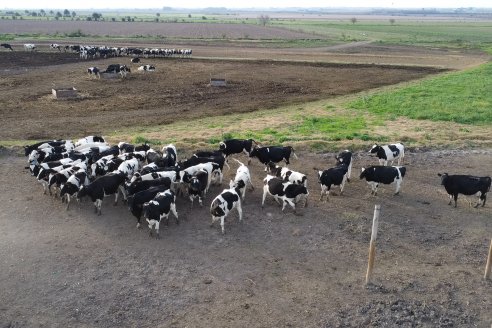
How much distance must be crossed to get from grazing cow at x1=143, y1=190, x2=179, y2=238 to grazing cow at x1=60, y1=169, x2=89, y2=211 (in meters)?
2.65

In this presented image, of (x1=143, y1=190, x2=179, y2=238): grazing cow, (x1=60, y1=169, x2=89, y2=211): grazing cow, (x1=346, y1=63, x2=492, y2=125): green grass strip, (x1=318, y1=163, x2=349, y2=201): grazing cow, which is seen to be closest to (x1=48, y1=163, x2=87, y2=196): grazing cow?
(x1=60, y1=169, x2=89, y2=211): grazing cow

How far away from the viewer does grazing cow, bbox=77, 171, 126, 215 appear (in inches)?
545

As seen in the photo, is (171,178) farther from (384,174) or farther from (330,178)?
(384,174)

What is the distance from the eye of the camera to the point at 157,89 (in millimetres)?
33562

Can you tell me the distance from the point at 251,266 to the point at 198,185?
3603 mm

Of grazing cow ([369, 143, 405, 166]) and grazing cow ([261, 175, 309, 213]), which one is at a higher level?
grazing cow ([369, 143, 405, 166])

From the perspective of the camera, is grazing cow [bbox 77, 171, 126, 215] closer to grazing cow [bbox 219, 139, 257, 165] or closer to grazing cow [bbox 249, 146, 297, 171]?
grazing cow [bbox 219, 139, 257, 165]

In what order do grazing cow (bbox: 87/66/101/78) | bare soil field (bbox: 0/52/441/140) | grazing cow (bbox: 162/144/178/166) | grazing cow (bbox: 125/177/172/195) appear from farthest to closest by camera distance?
1. grazing cow (bbox: 87/66/101/78)
2. bare soil field (bbox: 0/52/441/140)
3. grazing cow (bbox: 162/144/178/166)
4. grazing cow (bbox: 125/177/172/195)

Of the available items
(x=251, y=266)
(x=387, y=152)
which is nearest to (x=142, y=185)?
(x=251, y=266)

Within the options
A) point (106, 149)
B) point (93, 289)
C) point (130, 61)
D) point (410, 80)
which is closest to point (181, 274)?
point (93, 289)

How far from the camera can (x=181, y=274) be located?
1091cm

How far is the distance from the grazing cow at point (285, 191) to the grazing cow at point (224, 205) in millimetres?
1132

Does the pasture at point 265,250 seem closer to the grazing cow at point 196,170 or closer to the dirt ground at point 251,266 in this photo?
the dirt ground at point 251,266

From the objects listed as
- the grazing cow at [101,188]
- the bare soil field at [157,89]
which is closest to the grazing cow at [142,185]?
the grazing cow at [101,188]
